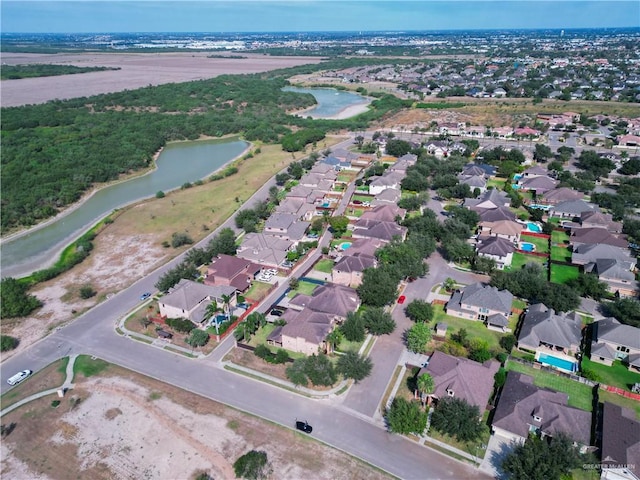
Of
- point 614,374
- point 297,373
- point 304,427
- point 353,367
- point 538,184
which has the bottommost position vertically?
point 304,427

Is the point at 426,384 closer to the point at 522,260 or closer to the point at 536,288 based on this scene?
the point at 536,288

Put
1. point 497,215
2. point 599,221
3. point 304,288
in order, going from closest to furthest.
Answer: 1. point 304,288
2. point 599,221
3. point 497,215

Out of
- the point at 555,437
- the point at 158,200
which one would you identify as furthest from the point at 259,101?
the point at 555,437

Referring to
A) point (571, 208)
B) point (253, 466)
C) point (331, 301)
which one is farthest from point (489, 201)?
point (253, 466)

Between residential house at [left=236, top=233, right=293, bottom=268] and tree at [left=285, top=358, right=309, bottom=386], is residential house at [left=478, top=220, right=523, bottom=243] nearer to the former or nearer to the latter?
residential house at [left=236, top=233, right=293, bottom=268]

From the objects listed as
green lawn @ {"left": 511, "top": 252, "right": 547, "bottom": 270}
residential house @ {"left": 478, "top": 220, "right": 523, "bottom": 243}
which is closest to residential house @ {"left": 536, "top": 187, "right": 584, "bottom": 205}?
residential house @ {"left": 478, "top": 220, "right": 523, "bottom": 243}

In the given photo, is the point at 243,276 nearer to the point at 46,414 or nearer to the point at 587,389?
the point at 46,414

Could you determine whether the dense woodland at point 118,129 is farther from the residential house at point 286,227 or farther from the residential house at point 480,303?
the residential house at point 480,303
